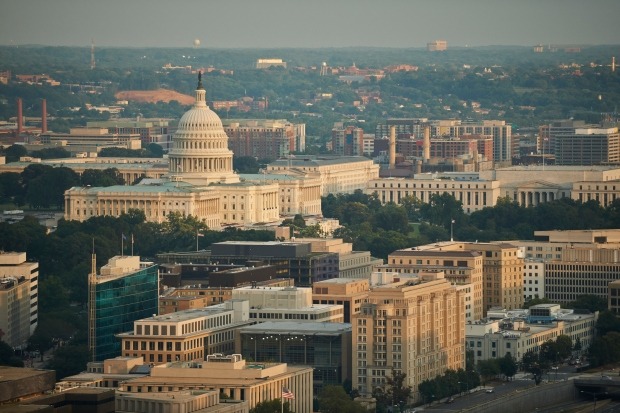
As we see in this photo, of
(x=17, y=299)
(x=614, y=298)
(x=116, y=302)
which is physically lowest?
(x=614, y=298)

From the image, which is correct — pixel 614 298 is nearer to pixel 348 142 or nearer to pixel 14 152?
pixel 14 152

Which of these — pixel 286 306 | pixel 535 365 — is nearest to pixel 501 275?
pixel 535 365

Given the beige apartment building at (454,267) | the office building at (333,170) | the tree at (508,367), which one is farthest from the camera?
the office building at (333,170)

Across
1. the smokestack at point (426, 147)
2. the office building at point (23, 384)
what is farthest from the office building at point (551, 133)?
the office building at point (23, 384)

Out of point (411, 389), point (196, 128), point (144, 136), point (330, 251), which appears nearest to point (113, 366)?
point (411, 389)

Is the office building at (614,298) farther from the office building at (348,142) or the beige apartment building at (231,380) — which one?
the office building at (348,142)

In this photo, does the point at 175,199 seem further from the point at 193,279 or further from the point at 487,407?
the point at 487,407
